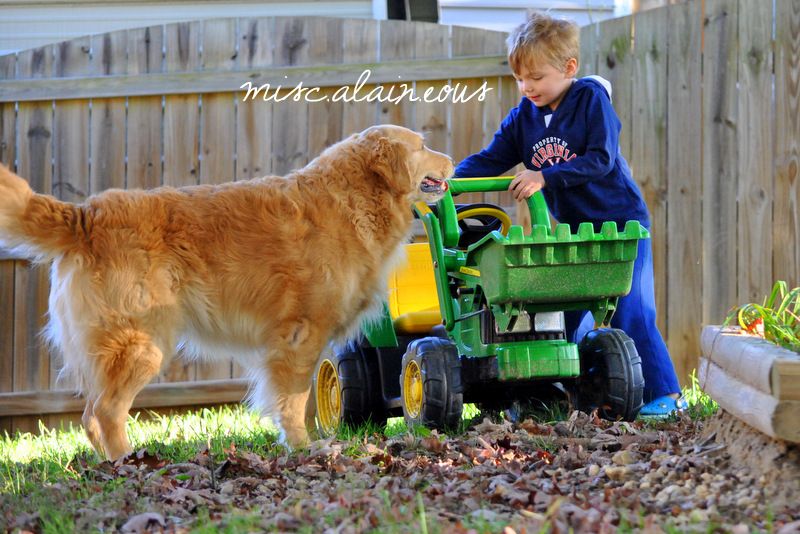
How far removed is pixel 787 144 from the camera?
5672 millimetres

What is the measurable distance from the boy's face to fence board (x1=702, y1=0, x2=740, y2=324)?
56.4 inches

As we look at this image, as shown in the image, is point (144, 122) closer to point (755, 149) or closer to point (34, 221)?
point (34, 221)

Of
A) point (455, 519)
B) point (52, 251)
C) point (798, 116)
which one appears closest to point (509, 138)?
point (798, 116)

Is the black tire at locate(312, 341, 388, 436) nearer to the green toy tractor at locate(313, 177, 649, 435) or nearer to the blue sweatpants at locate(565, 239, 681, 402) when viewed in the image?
the green toy tractor at locate(313, 177, 649, 435)

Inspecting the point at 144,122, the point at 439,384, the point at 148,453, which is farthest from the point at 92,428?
the point at 144,122

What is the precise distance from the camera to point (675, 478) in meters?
3.00

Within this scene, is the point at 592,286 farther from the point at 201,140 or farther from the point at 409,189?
the point at 201,140

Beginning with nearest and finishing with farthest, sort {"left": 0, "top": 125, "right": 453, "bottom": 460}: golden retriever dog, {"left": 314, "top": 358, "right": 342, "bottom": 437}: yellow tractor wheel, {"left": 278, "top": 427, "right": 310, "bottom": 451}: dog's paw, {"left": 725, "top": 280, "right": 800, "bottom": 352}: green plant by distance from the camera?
{"left": 725, "top": 280, "right": 800, "bottom": 352}: green plant, {"left": 0, "top": 125, "right": 453, "bottom": 460}: golden retriever dog, {"left": 278, "top": 427, "right": 310, "bottom": 451}: dog's paw, {"left": 314, "top": 358, "right": 342, "bottom": 437}: yellow tractor wheel

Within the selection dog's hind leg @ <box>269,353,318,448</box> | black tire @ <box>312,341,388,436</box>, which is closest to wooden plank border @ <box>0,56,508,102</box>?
black tire @ <box>312,341,388,436</box>

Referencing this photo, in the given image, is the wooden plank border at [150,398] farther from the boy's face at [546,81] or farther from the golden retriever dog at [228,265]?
the boy's face at [546,81]

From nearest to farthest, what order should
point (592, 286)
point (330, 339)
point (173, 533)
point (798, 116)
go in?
point (173, 533) < point (592, 286) < point (330, 339) < point (798, 116)

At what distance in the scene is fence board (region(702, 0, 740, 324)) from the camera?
5.78 metres

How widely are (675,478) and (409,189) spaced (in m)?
2.21

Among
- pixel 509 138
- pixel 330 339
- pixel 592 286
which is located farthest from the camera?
pixel 509 138
